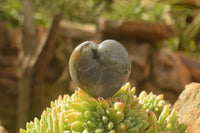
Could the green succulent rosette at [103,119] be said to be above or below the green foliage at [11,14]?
below

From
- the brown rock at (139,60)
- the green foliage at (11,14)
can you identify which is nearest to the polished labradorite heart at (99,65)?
the brown rock at (139,60)

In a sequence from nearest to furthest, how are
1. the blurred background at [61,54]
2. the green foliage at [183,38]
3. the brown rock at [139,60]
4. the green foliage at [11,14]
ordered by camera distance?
the blurred background at [61,54]
the brown rock at [139,60]
the green foliage at [11,14]
the green foliage at [183,38]

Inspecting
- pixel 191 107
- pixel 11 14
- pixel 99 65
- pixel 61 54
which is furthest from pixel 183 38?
pixel 99 65

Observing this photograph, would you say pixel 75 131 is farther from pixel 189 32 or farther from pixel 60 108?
pixel 189 32

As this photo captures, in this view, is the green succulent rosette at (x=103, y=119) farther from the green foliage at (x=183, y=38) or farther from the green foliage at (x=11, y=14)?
the green foliage at (x=183, y=38)

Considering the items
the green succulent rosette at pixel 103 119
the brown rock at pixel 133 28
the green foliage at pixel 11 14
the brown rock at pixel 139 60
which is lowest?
the green succulent rosette at pixel 103 119

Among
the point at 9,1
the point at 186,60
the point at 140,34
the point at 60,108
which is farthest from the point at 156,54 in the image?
the point at 60,108

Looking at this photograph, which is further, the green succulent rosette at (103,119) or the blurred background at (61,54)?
the blurred background at (61,54)

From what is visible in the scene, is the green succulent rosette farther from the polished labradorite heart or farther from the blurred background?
the blurred background
